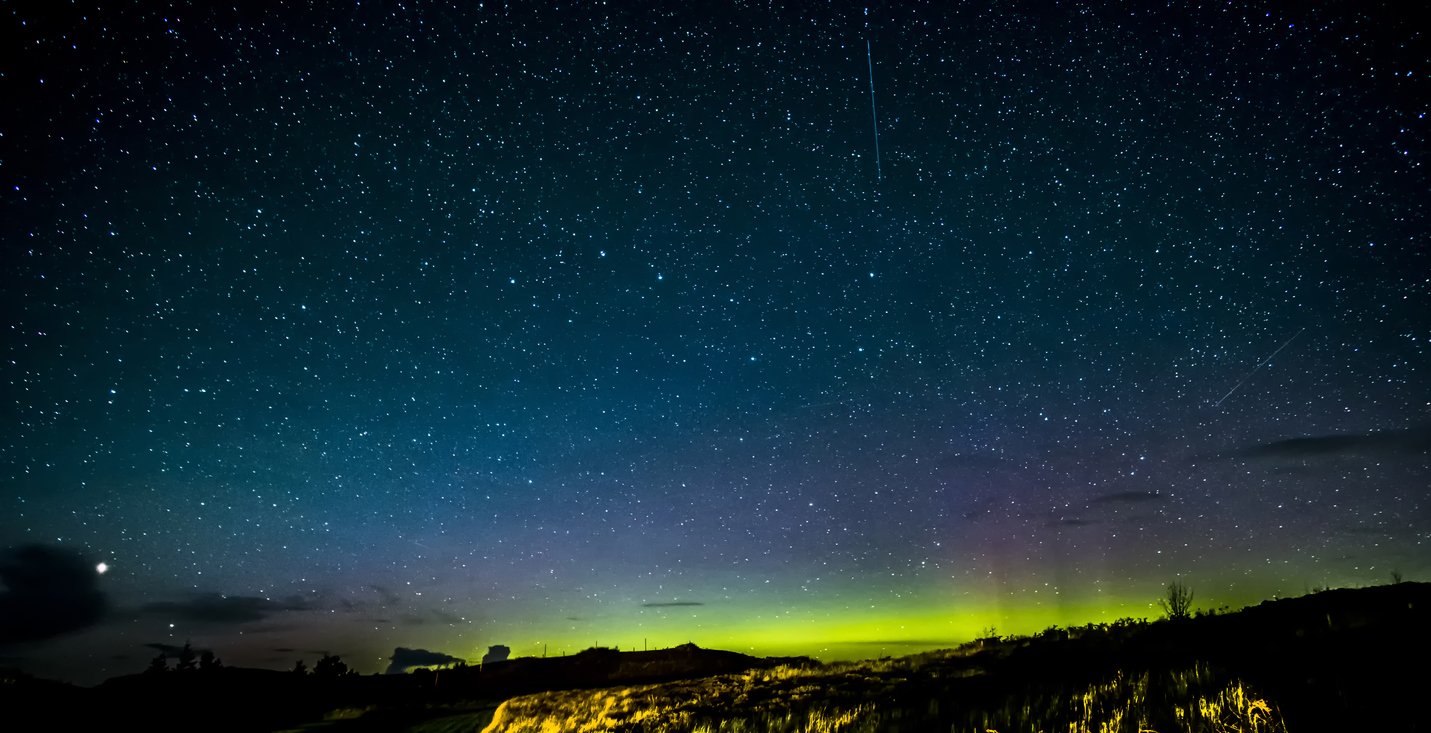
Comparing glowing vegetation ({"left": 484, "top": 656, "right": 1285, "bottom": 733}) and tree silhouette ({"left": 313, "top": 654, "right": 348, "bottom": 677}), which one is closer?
glowing vegetation ({"left": 484, "top": 656, "right": 1285, "bottom": 733})

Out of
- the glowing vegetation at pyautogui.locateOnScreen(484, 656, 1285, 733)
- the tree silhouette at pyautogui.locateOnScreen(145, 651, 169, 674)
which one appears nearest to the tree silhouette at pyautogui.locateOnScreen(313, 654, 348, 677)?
the tree silhouette at pyautogui.locateOnScreen(145, 651, 169, 674)

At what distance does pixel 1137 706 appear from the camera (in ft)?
17.0

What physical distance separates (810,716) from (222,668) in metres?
72.9

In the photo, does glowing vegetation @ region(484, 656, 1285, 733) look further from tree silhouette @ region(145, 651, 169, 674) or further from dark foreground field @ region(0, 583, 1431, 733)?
tree silhouette @ region(145, 651, 169, 674)

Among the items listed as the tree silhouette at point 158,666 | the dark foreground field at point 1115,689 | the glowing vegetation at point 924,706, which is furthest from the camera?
the tree silhouette at point 158,666

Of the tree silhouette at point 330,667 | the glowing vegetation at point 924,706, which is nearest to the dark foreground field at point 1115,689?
the glowing vegetation at point 924,706

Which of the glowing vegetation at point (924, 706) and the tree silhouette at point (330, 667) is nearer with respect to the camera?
the glowing vegetation at point (924, 706)

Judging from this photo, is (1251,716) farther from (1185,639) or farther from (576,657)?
(576,657)

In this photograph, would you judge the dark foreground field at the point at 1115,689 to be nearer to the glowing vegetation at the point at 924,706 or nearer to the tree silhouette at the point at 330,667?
the glowing vegetation at the point at 924,706

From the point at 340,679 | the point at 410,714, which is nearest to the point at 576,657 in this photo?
the point at 340,679

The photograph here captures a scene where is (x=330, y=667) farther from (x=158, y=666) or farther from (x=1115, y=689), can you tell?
(x=1115, y=689)

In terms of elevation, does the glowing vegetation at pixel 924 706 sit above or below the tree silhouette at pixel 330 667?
above

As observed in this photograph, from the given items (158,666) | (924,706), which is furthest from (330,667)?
(924,706)

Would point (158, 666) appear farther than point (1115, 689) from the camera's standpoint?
Yes
